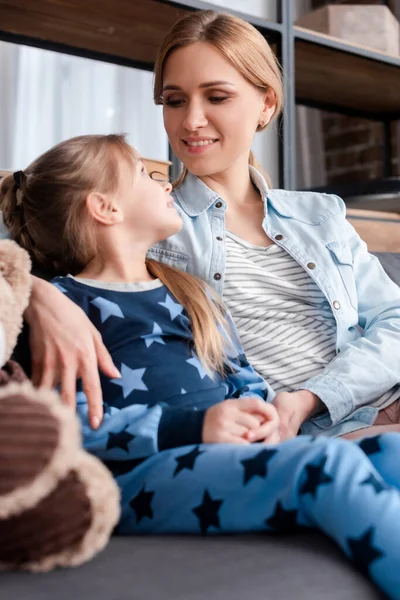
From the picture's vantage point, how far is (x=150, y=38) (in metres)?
2.11

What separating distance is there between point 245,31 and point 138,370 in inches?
26.5

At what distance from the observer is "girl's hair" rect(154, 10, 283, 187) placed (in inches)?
49.1

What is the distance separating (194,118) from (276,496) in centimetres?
71

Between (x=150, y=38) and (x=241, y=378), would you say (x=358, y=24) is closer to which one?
(x=150, y=38)

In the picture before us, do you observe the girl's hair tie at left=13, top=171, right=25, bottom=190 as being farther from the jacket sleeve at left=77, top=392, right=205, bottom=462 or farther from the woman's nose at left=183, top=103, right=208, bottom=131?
the jacket sleeve at left=77, top=392, right=205, bottom=462

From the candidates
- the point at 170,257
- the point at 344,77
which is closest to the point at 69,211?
the point at 170,257

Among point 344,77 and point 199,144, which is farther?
point 344,77

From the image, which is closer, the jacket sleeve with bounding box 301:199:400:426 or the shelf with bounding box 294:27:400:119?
the jacket sleeve with bounding box 301:199:400:426

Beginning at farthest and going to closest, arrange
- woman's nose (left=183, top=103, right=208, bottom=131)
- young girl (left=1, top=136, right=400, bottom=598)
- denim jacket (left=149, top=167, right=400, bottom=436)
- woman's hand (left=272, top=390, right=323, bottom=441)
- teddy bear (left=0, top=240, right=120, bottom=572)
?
woman's nose (left=183, top=103, right=208, bottom=131) → denim jacket (left=149, top=167, right=400, bottom=436) → woman's hand (left=272, top=390, right=323, bottom=441) → young girl (left=1, top=136, right=400, bottom=598) → teddy bear (left=0, top=240, right=120, bottom=572)

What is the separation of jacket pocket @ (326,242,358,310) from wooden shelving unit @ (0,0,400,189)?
0.82 meters

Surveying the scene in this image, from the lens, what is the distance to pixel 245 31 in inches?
50.9

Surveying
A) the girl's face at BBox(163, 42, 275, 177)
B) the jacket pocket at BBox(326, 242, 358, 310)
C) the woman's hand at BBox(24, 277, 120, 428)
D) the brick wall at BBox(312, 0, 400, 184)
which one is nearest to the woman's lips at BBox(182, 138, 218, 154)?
the girl's face at BBox(163, 42, 275, 177)

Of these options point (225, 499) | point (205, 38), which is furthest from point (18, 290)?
point (205, 38)

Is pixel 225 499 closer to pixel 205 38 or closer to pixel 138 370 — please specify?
pixel 138 370
